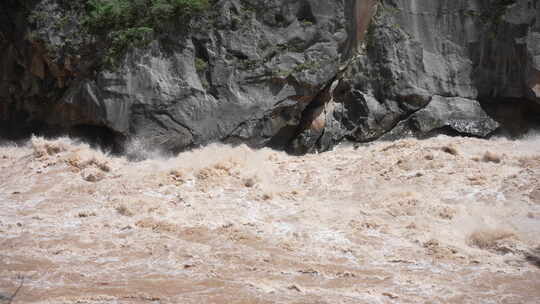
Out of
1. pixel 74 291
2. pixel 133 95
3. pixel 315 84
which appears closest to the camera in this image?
pixel 74 291

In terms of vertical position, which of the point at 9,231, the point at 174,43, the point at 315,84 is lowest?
the point at 9,231

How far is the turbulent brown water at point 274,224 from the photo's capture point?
580cm

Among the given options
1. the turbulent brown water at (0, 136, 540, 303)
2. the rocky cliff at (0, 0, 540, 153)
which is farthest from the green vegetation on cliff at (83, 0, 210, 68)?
the turbulent brown water at (0, 136, 540, 303)

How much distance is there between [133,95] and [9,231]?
4083 mm

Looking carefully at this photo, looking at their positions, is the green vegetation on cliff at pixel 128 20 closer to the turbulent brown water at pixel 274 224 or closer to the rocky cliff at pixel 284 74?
the rocky cliff at pixel 284 74

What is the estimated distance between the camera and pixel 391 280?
6.07 meters

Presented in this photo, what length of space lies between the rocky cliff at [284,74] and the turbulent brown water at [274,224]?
681 millimetres

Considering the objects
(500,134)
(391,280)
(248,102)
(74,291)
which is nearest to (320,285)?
(391,280)

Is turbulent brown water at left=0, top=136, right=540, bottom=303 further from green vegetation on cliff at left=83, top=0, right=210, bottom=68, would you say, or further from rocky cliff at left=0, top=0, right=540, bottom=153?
green vegetation on cliff at left=83, top=0, right=210, bottom=68

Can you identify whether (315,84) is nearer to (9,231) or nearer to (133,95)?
(133,95)

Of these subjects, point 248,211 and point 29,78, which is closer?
point 248,211

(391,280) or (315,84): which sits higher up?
(315,84)

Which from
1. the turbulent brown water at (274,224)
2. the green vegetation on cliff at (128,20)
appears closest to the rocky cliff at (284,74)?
the green vegetation on cliff at (128,20)

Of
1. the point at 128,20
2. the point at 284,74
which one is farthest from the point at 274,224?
the point at 128,20
